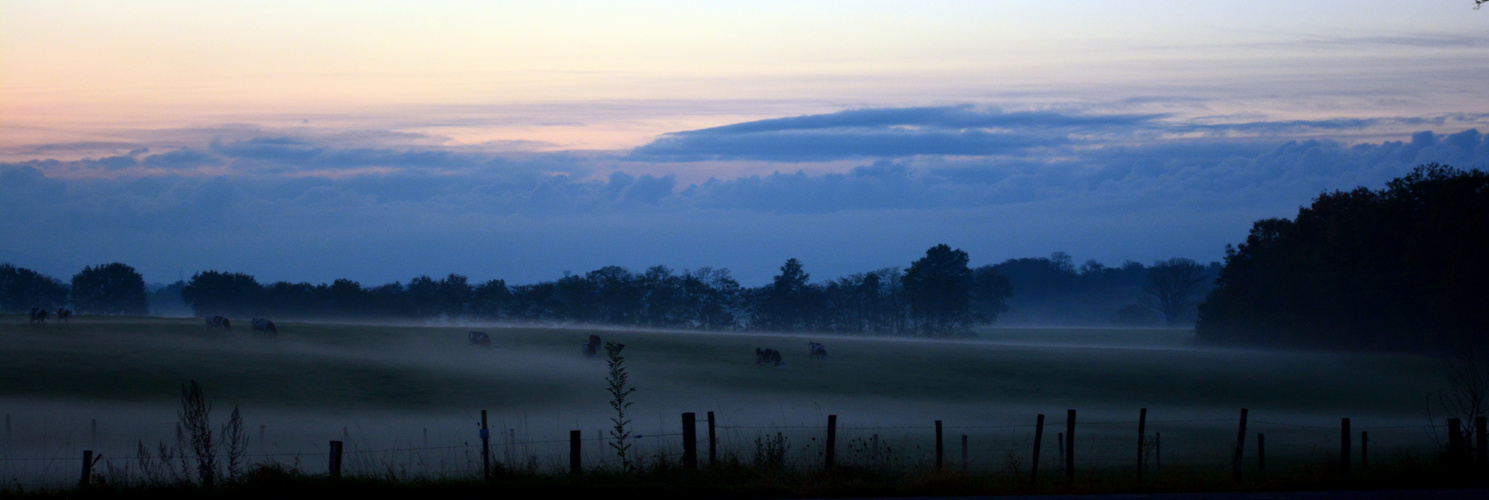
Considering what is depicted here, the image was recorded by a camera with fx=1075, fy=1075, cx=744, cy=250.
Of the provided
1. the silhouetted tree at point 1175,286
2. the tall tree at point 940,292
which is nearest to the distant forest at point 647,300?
the tall tree at point 940,292

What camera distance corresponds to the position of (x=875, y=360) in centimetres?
6531

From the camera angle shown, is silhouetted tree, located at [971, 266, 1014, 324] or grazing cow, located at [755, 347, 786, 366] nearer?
grazing cow, located at [755, 347, 786, 366]

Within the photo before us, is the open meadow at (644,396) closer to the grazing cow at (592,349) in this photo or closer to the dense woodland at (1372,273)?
the grazing cow at (592,349)

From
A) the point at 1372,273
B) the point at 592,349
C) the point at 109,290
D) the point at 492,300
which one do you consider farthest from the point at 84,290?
the point at 1372,273

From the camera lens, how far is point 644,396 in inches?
1767

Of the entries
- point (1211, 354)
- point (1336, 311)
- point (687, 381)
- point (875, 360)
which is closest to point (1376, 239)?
point (1336, 311)

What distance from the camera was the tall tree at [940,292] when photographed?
13650 centimetres

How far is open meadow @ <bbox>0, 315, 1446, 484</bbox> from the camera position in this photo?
27.3 metres

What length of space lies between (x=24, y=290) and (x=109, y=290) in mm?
11107

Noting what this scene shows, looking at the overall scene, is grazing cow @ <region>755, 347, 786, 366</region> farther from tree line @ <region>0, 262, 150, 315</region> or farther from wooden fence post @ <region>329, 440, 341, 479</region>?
tree line @ <region>0, 262, 150, 315</region>

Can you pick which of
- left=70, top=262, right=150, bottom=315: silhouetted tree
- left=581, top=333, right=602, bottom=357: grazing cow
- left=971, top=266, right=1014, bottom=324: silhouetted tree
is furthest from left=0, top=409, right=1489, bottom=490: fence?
left=70, top=262, right=150, bottom=315: silhouetted tree

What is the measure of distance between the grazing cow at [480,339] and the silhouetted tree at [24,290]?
119 metres

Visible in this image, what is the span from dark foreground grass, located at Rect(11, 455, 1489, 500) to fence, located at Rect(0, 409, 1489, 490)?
0.42 m

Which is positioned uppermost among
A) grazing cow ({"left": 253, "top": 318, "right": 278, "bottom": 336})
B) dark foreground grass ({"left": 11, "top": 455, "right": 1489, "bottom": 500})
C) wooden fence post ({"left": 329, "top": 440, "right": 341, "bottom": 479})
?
grazing cow ({"left": 253, "top": 318, "right": 278, "bottom": 336})
